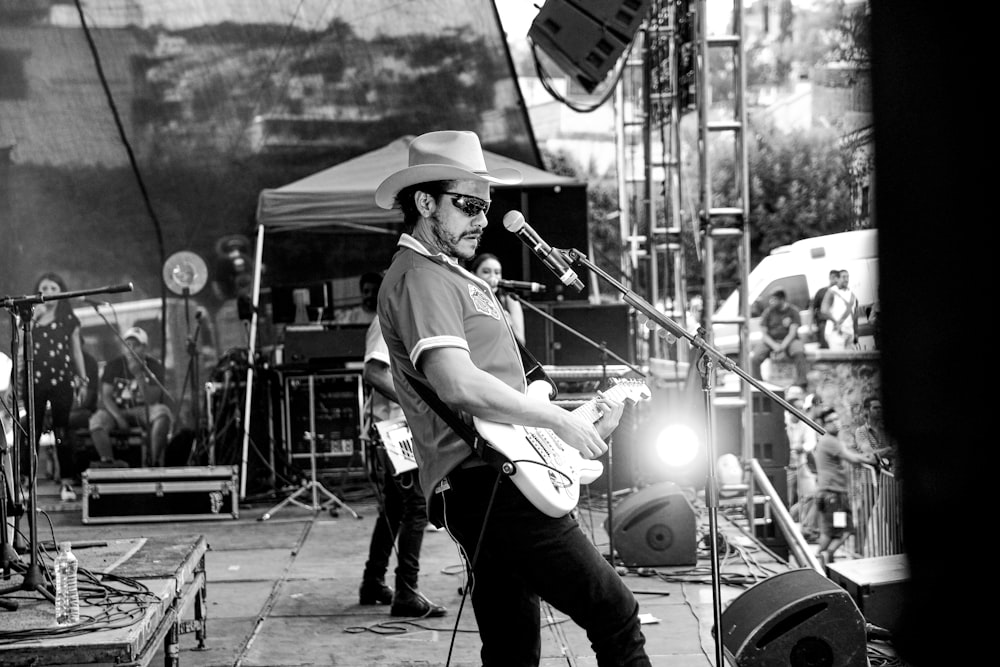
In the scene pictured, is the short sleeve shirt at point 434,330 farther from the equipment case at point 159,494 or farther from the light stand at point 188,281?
the light stand at point 188,281

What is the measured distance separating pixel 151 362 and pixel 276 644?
248 inches

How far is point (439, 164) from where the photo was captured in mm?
3090

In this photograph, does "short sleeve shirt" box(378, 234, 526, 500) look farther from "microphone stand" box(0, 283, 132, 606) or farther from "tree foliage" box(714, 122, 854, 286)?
"tree foliage" box(714, 122, 854, 286)

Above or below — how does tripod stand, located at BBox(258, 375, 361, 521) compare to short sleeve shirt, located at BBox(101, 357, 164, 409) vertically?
below

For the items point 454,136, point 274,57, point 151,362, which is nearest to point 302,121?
point 274,57

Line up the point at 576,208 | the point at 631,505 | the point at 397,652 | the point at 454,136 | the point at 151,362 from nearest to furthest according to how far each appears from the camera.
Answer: the point at 454,136
the point at 397,652
the point at 631,505
the point at 576,208
the point at 151,362

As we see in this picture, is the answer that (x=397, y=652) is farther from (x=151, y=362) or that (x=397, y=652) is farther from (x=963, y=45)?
(x=151, y=362)

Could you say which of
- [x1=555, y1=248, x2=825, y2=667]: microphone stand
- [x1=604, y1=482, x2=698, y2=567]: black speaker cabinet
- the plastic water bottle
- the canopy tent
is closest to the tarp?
the canopy tent

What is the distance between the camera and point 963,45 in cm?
75

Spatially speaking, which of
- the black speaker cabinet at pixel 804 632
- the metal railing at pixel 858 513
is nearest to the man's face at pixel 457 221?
the black speaker cabinet at pixel 804 632

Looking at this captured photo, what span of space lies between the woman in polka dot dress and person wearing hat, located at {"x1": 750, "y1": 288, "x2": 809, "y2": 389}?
660 centimetres

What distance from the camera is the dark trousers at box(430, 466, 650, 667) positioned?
2.81 m

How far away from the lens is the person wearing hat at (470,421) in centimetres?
277

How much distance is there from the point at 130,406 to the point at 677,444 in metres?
5.92
